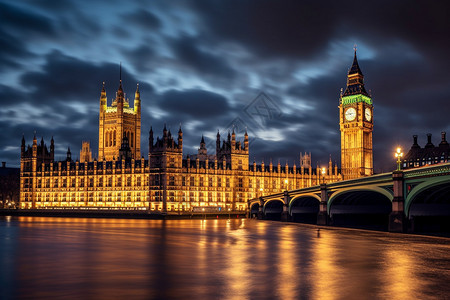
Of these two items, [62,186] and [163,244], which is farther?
[62,186]

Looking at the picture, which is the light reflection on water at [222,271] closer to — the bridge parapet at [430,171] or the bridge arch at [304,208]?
the bridge parapet at [430,171]

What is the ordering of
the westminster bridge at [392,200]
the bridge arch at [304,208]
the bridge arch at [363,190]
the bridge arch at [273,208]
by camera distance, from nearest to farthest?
the westminster bridge at [392,200]
the bridge arch at [363,190]
the bridge arch at [304,208]
the bridge arch at [273,208]

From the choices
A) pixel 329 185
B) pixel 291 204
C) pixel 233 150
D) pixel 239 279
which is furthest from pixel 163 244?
pixel 233 150

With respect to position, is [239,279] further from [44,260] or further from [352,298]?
[44,260]

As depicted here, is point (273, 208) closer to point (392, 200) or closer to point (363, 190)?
point (363, 190)

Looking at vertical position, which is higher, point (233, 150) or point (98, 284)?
point (233, 150)

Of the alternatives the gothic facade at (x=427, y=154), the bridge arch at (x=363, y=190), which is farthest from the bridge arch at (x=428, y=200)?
the gothic facade at (x=427, y=154)

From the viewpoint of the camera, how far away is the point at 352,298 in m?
23.6

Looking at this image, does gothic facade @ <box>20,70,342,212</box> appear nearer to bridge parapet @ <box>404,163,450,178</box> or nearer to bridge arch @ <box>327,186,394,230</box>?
bridge arch @ <box>327,186,394,230</box>

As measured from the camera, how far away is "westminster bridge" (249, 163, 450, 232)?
205ft

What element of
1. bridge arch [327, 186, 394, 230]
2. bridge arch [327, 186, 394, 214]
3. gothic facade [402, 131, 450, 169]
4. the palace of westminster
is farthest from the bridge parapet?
gothic facade [402, 131, 450, 169]

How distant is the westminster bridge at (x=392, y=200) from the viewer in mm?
62631

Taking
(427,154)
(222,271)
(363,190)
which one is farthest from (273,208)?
(222,271)

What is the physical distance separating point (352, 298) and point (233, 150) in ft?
503
